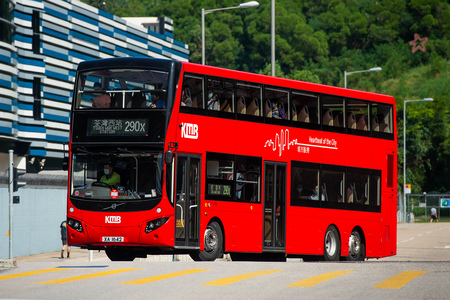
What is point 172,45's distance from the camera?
64562 mm

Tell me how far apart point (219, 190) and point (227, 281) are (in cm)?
586

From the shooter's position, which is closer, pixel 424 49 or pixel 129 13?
pixel 129 13

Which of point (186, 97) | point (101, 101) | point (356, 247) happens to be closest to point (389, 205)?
point (356, 247)

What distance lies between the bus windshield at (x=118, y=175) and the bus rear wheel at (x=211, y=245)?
1740 millimetres

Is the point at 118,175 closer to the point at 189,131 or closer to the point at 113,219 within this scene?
the point at 113,219

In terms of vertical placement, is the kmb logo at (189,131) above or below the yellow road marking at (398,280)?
above

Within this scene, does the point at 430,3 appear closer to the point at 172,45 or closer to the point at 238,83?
the point at 172,45

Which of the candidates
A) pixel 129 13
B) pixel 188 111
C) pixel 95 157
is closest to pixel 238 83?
pixel 188 111

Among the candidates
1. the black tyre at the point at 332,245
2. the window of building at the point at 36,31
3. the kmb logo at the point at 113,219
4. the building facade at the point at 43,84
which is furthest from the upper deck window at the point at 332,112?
the window of building at the point at 36,31

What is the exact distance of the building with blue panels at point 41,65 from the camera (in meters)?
44.3

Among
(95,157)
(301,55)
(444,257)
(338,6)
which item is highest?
(338,6)

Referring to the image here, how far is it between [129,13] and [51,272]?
10953 centimetres

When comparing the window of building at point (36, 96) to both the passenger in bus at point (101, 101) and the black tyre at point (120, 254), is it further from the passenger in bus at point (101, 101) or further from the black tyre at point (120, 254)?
the passenger in bus at point (101, 101)

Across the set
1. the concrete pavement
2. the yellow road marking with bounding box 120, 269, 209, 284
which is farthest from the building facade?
the yellow road marking with bounding box 120, 269, 209, 284
